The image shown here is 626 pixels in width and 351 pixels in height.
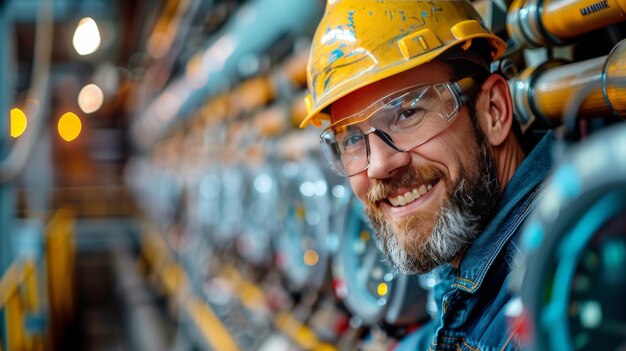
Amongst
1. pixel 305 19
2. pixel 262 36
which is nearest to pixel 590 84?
pixel 305 19

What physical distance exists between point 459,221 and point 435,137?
0.57 feet

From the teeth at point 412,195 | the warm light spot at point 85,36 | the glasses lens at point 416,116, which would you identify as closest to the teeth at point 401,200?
the teeth at point 412,195

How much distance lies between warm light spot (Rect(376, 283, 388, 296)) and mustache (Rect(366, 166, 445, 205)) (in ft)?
2.22

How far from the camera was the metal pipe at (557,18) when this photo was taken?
1.33m

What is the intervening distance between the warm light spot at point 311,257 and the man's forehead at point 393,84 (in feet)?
4.34

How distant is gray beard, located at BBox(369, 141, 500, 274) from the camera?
140cm

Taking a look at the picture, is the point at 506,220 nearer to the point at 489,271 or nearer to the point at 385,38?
the point at 489,271

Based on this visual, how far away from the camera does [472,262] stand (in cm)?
134

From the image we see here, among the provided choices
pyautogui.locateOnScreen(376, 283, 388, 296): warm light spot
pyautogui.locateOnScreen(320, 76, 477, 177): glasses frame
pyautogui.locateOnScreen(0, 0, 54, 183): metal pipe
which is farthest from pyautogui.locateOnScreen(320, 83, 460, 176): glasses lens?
pyautogui.locateOnScreen(0, 0, 54, 183): metal pipe

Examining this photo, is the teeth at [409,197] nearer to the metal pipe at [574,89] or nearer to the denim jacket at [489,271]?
the denim jacket at [489,271]

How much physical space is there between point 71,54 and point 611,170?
13170 millimetres

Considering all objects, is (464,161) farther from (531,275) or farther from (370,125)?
(531,275)

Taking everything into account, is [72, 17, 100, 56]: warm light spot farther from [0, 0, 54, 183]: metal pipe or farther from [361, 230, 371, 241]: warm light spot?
[361, 230, 371, 241]: warm light spot

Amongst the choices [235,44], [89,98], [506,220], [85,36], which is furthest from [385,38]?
[89,98]
